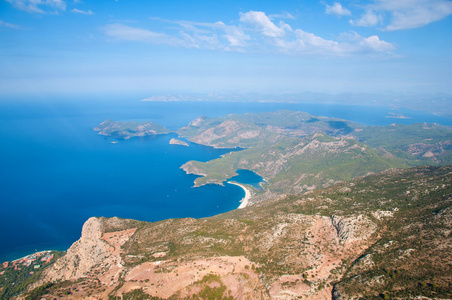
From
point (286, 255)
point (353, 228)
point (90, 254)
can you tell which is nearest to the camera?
point (286, 255)

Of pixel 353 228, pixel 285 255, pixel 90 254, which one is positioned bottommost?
pixel 90 254

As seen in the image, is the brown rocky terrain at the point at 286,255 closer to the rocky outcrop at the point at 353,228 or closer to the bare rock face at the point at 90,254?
the rocky outcrop at the point at 353,228

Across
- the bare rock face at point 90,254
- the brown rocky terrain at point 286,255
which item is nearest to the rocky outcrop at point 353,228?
the brown rocky terrain at point 286,255

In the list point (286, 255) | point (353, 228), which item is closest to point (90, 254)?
point (286, 255)

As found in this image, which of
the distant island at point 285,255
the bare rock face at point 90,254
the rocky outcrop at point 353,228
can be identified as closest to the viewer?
the distant island at point 285,255

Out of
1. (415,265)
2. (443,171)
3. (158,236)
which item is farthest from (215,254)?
(443,171)

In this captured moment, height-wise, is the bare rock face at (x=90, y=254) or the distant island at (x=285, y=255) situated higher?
the distant island at (x=285, y=255)

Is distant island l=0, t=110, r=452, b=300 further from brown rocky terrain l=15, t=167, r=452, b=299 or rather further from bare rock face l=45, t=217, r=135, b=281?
bare rock face l=45, t=217, r=135, b=281

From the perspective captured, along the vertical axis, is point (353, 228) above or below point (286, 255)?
above

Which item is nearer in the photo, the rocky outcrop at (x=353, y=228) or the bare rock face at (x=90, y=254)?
the rocky outcrop at (x=353, y=228)

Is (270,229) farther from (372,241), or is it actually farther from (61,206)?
(61,206)

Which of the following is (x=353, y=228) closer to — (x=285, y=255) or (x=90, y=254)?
(x=285, y=255)

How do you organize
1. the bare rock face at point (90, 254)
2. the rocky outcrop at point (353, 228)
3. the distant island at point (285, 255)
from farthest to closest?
the bare rock face at point (90, 254) < the rocky outcrop at point (353, 228) < the distant island at point (285, 255)
